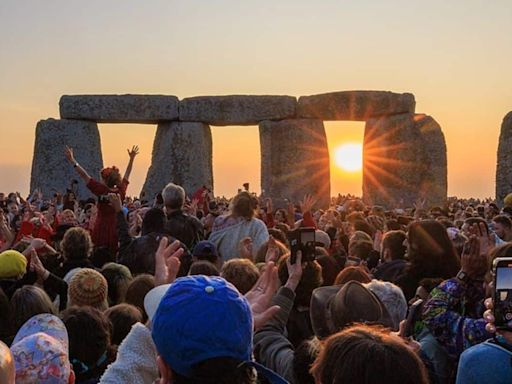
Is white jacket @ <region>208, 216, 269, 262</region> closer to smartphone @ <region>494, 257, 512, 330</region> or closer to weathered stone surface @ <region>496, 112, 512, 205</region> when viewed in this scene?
smartphone @ <region>494, 257, 512, 330</region>

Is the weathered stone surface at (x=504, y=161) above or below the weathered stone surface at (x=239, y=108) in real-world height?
below

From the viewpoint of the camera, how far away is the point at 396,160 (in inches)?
881

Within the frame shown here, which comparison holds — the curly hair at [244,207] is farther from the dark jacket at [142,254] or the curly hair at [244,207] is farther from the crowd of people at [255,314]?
the dark jacket at [142,254]

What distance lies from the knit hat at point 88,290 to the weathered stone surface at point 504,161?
16289 millimetres

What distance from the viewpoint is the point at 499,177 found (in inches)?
765

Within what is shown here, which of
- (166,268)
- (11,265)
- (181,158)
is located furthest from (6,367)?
(181,158)

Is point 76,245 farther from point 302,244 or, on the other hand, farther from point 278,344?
point 278,344

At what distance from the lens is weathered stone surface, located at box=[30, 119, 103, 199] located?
23.0m

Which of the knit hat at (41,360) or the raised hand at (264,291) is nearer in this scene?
the knit hat at (41,360)

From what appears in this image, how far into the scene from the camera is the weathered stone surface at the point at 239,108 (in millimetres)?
22453

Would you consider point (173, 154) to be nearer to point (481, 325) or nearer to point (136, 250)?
point (136, 250)

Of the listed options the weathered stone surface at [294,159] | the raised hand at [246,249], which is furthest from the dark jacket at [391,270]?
the weathered stone surface at [294,159]

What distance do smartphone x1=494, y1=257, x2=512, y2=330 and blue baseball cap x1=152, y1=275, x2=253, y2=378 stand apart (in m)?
0.88

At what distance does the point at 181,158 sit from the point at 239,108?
2428mm
